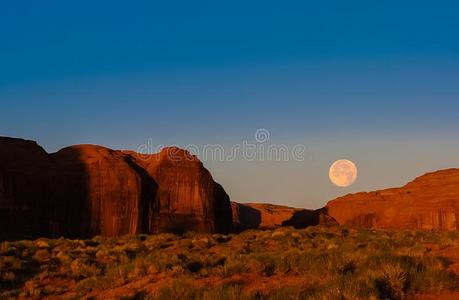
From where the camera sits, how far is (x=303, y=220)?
7369 cm

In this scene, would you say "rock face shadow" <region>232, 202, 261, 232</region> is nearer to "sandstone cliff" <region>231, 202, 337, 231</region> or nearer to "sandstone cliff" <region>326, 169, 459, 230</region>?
"sandstone cliff" <region>231, 202, 337, 231</region>

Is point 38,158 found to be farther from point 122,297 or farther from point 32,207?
point 122,297

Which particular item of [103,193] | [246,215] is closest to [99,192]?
[103,193]

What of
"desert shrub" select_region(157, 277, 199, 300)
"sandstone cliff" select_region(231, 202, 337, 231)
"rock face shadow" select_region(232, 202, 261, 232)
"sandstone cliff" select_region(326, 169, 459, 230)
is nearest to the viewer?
"desert shrub" select_region(157, 277, 199, 300)

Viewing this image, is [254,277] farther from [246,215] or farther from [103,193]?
[246,215]

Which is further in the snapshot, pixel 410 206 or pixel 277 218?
pixel 277 218

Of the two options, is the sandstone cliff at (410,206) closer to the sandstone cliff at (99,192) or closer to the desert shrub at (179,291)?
the sandstone cliff at (99,192)

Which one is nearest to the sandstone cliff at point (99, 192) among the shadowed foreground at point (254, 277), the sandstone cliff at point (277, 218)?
the shadowed foreground at point (254, 277)

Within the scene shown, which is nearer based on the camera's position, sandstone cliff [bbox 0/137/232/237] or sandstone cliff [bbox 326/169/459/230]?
sandstone cliff [bbox 0/137/232/237]

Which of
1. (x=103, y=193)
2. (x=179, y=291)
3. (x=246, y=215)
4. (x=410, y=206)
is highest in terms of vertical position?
(x=103, y=193)

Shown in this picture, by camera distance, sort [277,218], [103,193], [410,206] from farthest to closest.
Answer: [277,218]
[410,206]
[103,193]

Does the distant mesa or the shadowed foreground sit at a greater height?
the distant mesa

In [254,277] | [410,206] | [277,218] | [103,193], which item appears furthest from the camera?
[277,218]

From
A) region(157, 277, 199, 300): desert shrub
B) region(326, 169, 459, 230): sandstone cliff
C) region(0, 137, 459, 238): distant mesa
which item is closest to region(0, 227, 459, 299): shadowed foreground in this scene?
region(157, 277, 199, 300): desert shrub
